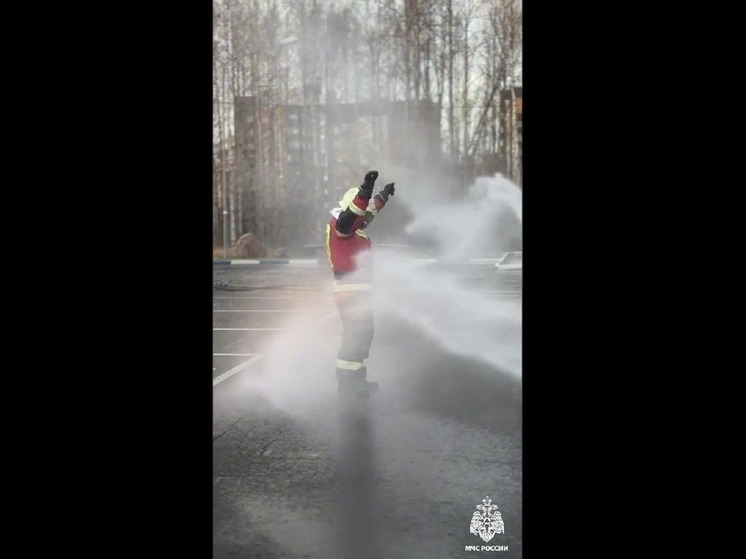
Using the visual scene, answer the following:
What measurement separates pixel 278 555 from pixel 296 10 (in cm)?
291

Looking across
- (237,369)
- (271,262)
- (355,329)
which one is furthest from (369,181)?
(237,369)

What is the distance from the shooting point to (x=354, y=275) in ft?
15.4

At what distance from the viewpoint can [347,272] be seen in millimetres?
4629

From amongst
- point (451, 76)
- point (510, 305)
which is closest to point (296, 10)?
point (451, 76)

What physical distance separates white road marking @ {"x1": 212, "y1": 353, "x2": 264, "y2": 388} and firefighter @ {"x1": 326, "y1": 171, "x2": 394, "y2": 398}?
0.49m

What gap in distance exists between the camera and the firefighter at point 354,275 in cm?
434

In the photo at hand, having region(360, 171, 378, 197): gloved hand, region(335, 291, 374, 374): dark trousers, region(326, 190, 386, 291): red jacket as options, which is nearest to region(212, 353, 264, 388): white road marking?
region(335, 291, 374, 374): dark trousers

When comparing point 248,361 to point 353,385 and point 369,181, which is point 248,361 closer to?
point 353,385

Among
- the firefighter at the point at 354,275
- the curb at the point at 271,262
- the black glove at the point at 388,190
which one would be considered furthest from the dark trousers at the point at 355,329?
the black glove at the point at 388,190

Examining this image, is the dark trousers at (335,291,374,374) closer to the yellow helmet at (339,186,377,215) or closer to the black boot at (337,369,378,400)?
the black boot at (337,369,378,400)

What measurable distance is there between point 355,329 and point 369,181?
2.83ft
